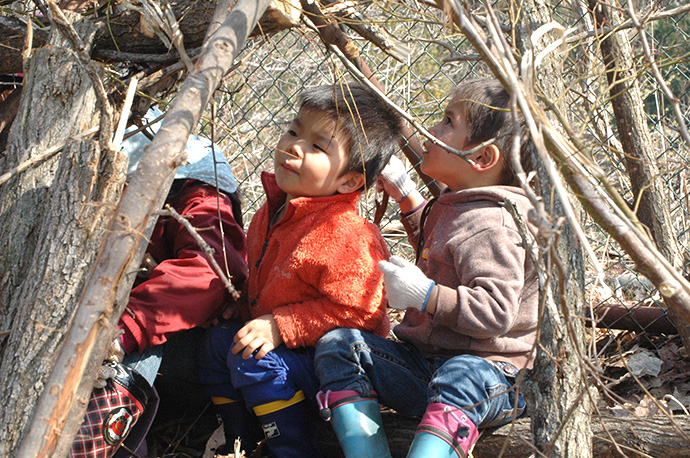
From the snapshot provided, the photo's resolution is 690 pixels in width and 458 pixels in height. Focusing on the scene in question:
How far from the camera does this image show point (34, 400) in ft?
4.76

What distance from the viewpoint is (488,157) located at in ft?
7.03

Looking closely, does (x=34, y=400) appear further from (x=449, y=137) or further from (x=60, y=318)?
(x=449, y=137)

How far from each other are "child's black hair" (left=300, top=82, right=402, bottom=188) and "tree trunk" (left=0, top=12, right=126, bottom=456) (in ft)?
2.30

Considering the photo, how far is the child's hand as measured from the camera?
6.54 ft

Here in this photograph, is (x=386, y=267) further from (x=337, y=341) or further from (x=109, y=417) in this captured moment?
(x=109, y=417)

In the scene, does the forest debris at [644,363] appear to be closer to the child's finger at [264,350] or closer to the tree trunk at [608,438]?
the tree trunk at [608,438]

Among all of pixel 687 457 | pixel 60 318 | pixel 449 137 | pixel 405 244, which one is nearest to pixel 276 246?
pixel 449 137

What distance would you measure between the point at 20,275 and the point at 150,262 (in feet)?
1.40

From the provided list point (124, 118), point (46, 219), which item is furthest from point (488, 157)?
point (46, 219)

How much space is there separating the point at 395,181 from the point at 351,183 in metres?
0.26

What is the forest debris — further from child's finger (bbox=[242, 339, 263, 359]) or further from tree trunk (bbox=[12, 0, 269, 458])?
tree trunk (bbox=[12, 0, 269, 458])

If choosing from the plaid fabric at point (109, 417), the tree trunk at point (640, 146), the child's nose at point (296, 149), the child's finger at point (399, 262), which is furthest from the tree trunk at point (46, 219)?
the tree trunk at point (640, 146)

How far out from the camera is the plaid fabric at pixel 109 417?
1861 millimetres

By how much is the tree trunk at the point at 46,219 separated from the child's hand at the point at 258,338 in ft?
2.07
